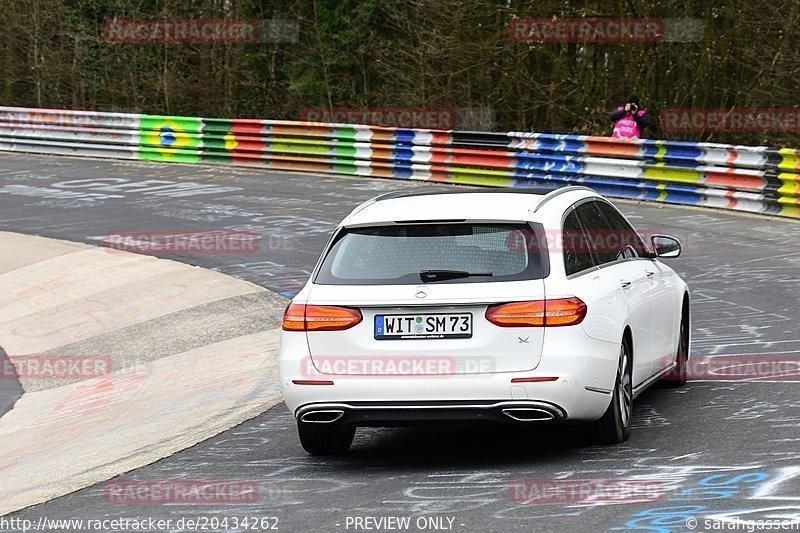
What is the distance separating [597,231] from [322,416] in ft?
7.34

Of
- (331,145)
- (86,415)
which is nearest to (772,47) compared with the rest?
(331,145)

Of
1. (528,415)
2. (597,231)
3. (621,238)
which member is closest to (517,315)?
(528,415)

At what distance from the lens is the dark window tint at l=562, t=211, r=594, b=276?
7.80 metres

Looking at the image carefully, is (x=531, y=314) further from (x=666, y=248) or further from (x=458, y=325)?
(x=666, y=248)

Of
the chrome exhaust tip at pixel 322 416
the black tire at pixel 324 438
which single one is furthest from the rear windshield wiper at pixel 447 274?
the black tire at pixel 324 438

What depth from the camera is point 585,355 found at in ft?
24.6

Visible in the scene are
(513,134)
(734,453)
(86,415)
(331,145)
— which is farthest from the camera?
(331,145)

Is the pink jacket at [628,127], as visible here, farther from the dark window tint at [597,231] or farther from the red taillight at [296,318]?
the red taillight at [296,318]

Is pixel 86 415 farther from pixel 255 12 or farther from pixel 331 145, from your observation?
pixel 255 12

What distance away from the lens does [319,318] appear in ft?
25.2

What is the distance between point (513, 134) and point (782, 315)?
12642 mm

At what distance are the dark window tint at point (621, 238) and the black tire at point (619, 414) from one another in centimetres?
81

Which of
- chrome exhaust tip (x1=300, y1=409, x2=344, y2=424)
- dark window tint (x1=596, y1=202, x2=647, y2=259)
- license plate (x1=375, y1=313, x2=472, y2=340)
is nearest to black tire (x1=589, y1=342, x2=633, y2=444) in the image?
dark window tint (x1=596, y1=202, x2=647, y2=259)

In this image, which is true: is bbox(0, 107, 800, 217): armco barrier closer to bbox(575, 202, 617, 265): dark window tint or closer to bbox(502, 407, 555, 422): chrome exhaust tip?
bbox(575, 202, 617, 265): dark window tint
